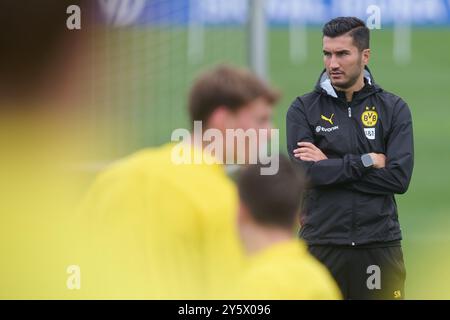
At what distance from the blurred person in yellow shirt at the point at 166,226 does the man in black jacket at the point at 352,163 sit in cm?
125

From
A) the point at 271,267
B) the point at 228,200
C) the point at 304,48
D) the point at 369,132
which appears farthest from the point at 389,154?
the point at 304,48

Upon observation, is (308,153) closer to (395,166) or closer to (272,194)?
(395,166)

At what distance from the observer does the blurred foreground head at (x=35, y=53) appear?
559cm

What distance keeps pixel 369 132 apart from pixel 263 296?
78.6 inches

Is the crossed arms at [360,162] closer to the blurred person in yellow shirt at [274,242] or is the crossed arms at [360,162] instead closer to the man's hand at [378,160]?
the man's hand at [378,160]

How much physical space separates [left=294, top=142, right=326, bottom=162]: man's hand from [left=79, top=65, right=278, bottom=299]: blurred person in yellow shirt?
1195mm

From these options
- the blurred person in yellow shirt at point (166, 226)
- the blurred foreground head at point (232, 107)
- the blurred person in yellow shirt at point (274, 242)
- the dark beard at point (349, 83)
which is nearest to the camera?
the blurred person in yellow shirt at point (274, 242)

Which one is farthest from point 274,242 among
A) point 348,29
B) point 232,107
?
point 348,29

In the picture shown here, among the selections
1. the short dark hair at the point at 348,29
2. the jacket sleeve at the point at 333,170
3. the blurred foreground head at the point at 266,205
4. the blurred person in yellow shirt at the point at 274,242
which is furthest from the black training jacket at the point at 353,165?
the blurred foreground head at the point at 266,205

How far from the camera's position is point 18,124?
566 cm

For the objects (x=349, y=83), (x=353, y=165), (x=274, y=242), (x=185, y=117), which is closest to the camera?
(x=274, y=242)

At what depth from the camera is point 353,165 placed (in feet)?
15.4

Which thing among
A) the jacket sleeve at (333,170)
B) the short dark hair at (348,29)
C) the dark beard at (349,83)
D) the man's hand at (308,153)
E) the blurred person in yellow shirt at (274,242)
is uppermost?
the short dark hair at (348,29)

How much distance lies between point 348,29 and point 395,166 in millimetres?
661
